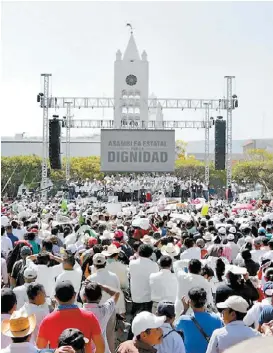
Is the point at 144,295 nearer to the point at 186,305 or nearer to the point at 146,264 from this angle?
the point at 146,264

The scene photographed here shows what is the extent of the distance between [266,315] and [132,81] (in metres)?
63.0

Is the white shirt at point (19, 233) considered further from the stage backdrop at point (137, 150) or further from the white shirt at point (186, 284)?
the stage backdrop at point (137, 150)

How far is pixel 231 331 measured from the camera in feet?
12.4

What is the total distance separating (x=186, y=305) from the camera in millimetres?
5137

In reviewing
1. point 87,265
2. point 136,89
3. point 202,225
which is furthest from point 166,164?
point 136,89

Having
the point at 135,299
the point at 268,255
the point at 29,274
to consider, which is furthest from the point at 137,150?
the point at 29,274

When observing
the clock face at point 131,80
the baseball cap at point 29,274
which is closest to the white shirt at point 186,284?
the baseball cap at point 29,274

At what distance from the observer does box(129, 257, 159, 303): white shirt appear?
653cm

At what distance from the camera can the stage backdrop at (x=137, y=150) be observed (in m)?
29.4

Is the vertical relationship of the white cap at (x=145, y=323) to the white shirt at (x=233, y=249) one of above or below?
above

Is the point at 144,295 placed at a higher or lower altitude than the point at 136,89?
lower

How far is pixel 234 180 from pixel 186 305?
54009 millimetres

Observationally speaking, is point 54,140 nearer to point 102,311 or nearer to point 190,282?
point 190,282

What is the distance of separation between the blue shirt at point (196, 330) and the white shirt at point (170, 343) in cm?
35
